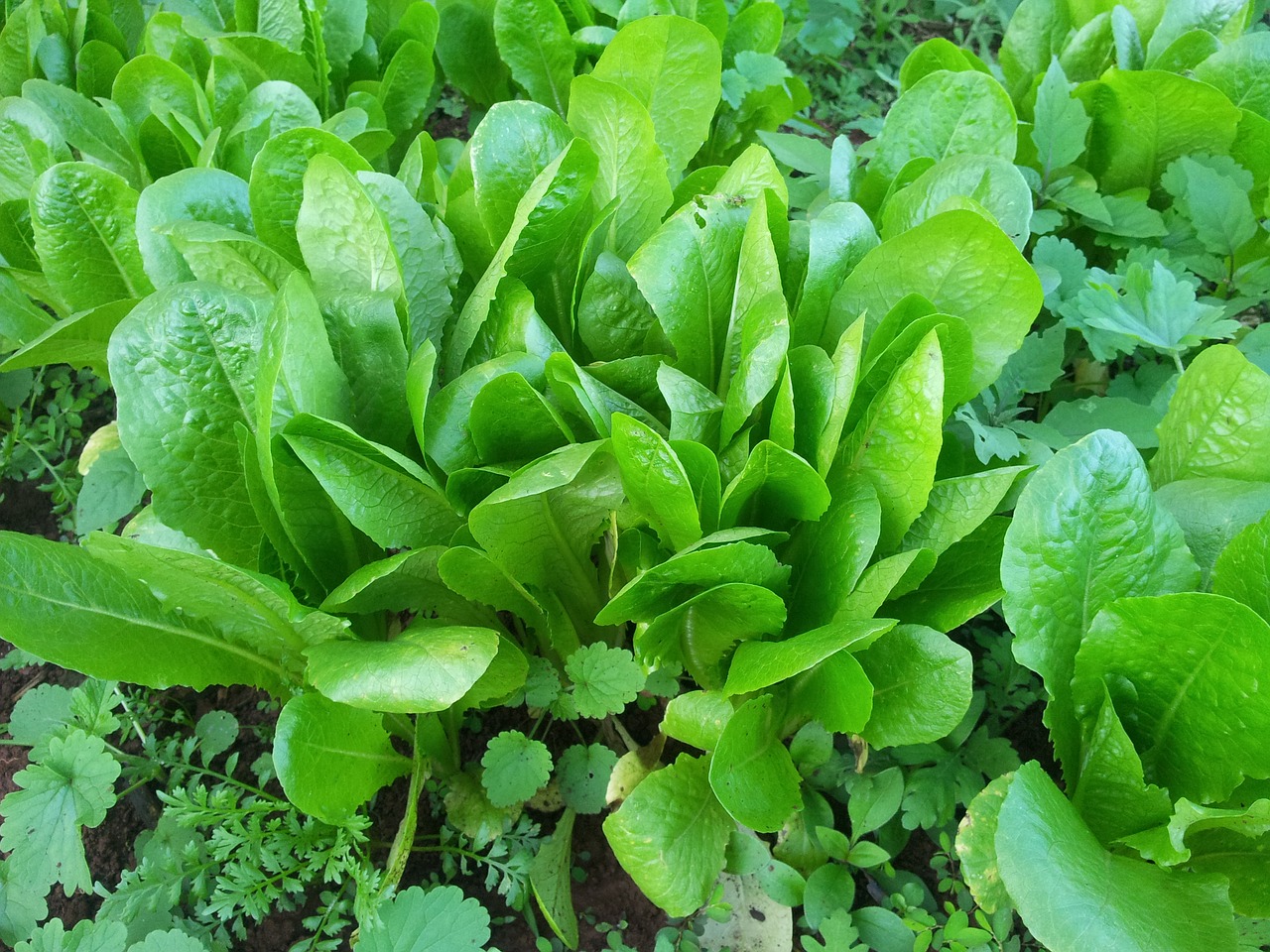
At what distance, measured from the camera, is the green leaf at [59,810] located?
109 cm

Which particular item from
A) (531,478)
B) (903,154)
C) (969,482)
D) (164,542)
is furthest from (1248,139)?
(164,542)

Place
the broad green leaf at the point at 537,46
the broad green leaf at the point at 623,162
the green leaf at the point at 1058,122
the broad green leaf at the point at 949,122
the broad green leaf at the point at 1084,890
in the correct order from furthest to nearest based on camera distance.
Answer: the broad green leaf at the point at 537,46
the green leaf at the point at 1058,122
the broad green leaf at the point at 949,122
the broad green leaf at the point at 623,162
the broad green leaf at the point at 1084,890

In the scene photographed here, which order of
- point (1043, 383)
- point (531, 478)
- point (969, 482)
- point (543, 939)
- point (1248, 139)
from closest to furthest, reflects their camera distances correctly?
1. point (531, 478)
2. point (969, 482)
3. point (543, 939)
4. point (1043, 383)
5. point (1248, 139)

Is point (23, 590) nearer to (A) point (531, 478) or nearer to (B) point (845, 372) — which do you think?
(A) point (531, 478)

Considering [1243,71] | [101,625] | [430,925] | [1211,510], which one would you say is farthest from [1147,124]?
[101,625]

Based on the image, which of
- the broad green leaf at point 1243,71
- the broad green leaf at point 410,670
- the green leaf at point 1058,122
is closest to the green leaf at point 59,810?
the broad green leaf at point 410,670

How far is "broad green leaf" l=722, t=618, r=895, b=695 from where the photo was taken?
0.94 meters

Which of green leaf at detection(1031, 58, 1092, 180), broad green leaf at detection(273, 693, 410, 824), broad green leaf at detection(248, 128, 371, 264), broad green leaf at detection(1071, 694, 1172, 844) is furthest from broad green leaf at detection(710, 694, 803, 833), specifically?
green leaf at detection(1031, 58, 1092, 180)

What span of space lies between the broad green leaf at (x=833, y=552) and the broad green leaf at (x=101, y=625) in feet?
2.12

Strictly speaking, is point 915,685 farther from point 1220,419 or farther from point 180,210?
point 180,210

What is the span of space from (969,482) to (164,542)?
976 mm

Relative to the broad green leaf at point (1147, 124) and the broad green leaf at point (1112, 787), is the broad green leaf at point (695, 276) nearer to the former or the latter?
the broad green leaf at point (1112, 787)

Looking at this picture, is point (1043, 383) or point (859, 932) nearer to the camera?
point (859, 932)

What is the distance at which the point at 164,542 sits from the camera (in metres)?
1.24
